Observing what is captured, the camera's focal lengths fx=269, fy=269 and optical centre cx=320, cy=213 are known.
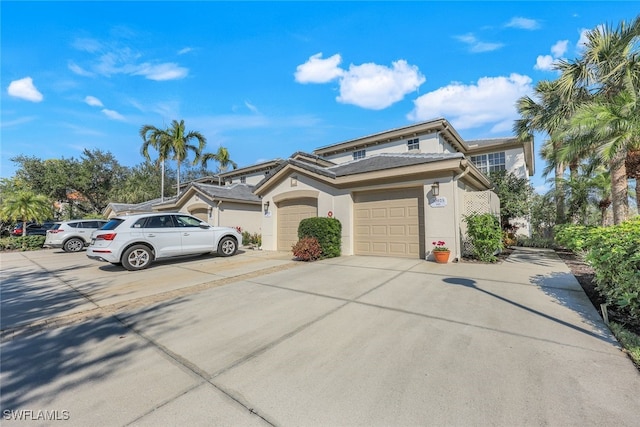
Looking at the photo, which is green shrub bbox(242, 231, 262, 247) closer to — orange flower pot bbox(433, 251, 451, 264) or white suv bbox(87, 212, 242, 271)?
white suv bbox(87, 212, 242, 271)

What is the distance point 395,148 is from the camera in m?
16.1

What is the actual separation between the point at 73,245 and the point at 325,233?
14434 millimetres

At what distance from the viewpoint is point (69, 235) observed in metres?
14.3

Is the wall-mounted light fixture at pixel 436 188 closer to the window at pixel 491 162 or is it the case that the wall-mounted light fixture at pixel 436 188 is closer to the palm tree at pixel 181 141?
the window at pixel 491 162

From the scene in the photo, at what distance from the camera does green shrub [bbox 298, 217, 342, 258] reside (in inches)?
374

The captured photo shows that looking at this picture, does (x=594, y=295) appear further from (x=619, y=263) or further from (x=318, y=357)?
(x=318, y=357)

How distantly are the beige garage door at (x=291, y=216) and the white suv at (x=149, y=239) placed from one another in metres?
3.05

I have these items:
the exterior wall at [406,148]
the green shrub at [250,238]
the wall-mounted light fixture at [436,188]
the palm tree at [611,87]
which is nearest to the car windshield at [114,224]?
the green shrub at [250,238]

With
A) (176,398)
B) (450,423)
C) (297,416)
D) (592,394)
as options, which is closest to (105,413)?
(176,398)

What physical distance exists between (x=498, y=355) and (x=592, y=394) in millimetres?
714

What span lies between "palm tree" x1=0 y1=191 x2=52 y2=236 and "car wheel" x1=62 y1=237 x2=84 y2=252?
11.6 feet

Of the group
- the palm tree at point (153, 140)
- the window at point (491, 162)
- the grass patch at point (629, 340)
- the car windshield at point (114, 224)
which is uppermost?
the palm tree at point (153, 140)

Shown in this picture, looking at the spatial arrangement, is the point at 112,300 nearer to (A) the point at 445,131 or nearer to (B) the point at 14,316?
(B) the point at 14,316

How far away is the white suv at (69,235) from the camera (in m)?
14.1
